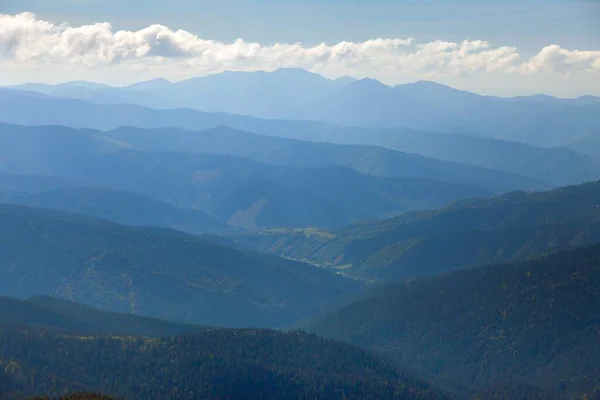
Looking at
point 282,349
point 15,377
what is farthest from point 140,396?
point 282,349

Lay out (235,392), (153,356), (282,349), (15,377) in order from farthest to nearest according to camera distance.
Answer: (282,349) → (153,356) → (235,392) → (15,377)

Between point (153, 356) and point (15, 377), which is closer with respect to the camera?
point (15, 377)

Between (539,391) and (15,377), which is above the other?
(15,377)

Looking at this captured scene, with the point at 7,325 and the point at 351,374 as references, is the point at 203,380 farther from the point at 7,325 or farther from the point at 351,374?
the point at 7,325

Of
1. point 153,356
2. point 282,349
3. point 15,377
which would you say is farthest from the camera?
point 282,349

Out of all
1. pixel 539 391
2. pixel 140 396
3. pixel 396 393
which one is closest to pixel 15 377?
pixel 140 396

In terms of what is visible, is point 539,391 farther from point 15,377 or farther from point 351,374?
point 15,377
